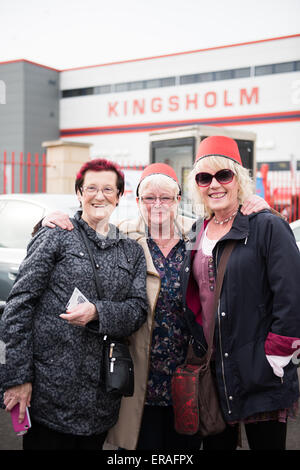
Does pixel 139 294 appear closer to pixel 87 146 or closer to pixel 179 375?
pixel 179 375

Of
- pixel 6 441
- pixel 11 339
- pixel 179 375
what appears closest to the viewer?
pixel 11 339

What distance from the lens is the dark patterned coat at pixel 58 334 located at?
187cm

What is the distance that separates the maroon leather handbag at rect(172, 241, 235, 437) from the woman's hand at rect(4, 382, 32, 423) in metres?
0.67

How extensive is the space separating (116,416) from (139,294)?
0.60 meters

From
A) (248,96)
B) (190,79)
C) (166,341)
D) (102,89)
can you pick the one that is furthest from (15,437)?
(102,89)

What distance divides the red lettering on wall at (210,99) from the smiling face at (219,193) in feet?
72.4

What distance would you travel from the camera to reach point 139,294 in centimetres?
204

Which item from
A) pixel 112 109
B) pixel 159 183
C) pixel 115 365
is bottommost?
pixel 115 365

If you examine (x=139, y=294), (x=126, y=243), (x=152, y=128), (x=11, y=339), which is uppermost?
(x=152, y=128)

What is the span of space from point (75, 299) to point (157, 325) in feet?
1.77

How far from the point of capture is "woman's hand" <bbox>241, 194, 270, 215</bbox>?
1995 mm

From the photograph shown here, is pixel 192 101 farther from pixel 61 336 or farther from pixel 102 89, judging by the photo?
pixel 61 336

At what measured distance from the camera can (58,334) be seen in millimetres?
1903

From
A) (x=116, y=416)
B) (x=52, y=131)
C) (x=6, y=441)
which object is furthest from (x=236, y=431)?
(x=52, y=131)
